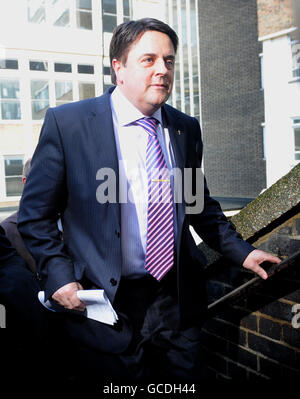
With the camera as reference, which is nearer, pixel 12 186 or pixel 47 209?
pixel 47 209

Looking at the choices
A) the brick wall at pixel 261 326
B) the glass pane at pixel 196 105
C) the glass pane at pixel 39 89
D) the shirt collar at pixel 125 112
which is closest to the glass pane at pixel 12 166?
the glass pane at pixel 39 89

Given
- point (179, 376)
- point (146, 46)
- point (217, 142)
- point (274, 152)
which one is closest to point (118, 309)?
point (179, 376)

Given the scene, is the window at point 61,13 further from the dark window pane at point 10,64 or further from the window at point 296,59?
the window at point 296,59

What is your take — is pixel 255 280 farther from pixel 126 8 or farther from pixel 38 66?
pixel 126 8

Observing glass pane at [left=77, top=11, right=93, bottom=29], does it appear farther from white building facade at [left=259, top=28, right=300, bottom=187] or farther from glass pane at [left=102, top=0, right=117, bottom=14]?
white building facade at [left=259, top=28, right=300, bottom=187]

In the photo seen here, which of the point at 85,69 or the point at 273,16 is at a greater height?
the point at 273,16

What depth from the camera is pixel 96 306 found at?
65.9 inches

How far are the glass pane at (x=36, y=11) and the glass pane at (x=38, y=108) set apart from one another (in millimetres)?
4434

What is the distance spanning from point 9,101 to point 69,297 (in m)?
22.2

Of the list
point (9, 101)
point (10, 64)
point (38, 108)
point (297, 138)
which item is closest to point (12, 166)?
point (9, 101)

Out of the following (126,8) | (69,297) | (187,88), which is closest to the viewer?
(69,297)

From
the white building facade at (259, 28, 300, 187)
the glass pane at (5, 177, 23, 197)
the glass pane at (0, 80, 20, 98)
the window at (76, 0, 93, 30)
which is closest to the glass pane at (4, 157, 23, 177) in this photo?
the glass pane at (5, 177, 23, 197)

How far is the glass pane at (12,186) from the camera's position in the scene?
21.8 m
